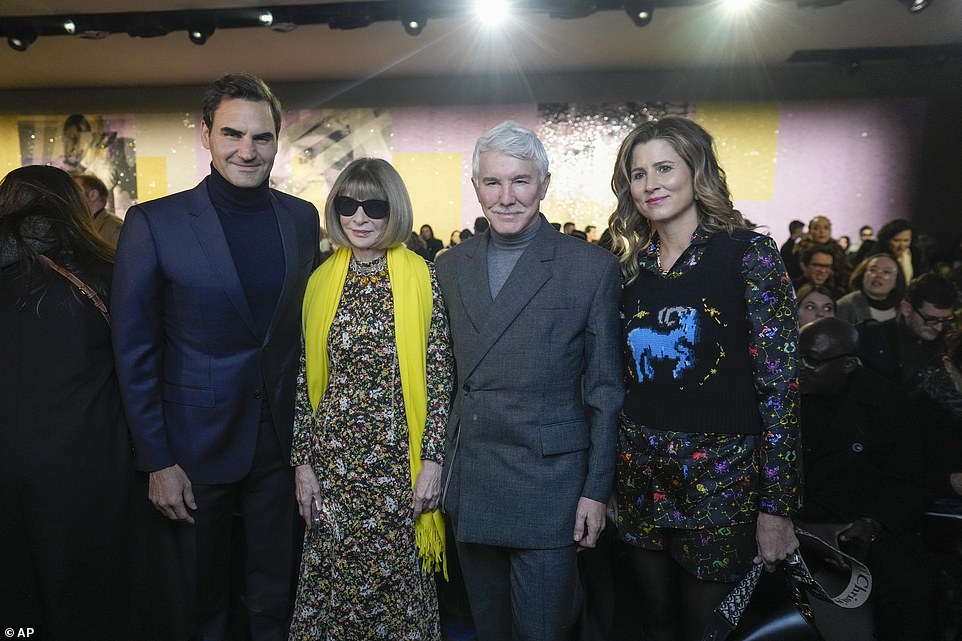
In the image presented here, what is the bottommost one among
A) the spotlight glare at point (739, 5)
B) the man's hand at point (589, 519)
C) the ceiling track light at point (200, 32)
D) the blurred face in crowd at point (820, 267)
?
the man's hand at point (589, 519)

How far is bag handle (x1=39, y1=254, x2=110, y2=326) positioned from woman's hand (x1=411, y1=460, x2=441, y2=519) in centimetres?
111

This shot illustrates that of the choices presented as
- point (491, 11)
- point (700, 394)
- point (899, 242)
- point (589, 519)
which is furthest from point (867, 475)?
point (491, 11)

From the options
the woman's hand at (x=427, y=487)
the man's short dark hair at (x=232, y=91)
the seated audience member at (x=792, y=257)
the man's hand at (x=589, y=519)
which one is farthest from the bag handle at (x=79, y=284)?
the seated audience member at (x=792, y=257)

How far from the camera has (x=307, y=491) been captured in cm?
206

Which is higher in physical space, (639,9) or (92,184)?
(639,9)

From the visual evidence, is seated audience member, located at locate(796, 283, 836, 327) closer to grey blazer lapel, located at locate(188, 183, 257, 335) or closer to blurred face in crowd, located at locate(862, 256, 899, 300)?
blurred face in crowd, located at locate(862, 256, 899, 300)

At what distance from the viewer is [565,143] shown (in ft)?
37.4

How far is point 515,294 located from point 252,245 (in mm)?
891

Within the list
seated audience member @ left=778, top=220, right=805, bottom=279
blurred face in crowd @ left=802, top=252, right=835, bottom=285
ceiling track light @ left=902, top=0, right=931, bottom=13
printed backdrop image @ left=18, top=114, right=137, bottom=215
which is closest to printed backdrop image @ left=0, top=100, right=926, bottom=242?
printed backdrop image @ left=18, top=114, right=137, bottom=215

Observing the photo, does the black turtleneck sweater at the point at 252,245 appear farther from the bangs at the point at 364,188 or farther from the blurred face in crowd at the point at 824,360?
the blurred face in crowd at the point at 824,360

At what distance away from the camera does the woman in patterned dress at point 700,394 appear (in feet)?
5.55

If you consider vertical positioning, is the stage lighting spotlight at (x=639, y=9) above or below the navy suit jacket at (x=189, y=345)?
above

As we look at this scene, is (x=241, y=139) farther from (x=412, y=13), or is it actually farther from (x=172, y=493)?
(x=412, y=13)

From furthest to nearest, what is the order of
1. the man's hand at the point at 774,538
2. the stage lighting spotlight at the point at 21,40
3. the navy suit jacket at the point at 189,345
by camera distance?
the stage lighting spotlight at the point at 21,40 → the navy suit jacket at the point at 189,345 → the man's hand at the point at 774,538
